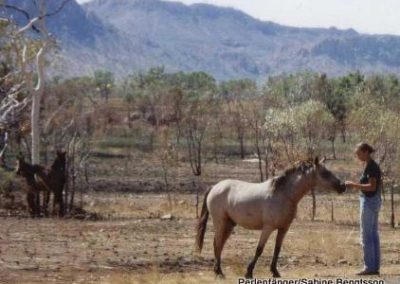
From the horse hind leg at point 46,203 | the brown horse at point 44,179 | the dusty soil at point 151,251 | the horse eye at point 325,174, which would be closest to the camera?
the horse eye at point 325,174

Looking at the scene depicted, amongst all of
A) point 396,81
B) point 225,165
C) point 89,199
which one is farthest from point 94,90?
point 89,199

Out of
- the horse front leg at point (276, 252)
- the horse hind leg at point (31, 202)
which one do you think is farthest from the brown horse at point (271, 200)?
the horse hind leg at point (31, 202)

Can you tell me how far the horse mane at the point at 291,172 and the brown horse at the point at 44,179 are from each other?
13813 mm

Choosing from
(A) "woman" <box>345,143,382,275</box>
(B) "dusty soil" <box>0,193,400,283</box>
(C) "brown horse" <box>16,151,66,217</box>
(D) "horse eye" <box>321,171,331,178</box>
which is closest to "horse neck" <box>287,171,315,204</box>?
(D) "horse eye" <box>321,171,331,178</box>

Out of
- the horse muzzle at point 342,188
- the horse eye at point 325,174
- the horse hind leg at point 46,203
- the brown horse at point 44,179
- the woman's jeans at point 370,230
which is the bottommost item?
the horse hind leg at point 46,203

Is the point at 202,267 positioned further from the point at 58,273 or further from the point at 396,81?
the point at 396,81

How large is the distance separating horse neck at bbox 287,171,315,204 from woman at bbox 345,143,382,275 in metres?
0.66

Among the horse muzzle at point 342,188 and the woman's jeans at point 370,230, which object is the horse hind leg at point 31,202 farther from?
the woman's jeans at point 370,230

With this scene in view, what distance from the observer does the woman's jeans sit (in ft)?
44.2

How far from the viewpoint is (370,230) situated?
532 inches

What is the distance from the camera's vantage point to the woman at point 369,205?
13391 millimetres

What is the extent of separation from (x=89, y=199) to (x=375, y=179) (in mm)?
22994

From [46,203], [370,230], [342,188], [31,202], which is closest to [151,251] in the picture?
[342,188]

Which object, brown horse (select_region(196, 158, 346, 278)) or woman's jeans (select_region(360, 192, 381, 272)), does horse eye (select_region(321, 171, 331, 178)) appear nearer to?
brown horse (select_region(196, 158, 346, 278))
